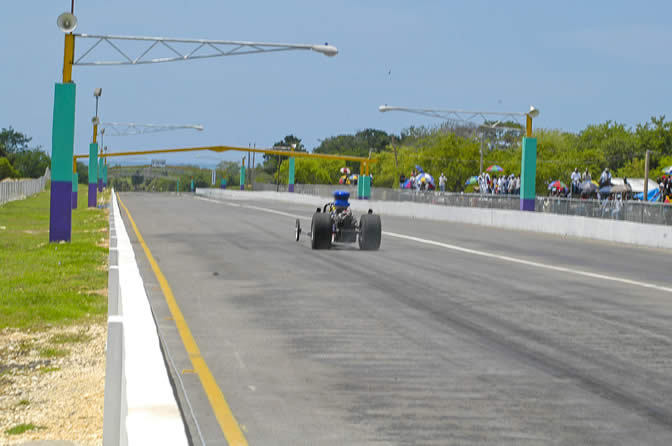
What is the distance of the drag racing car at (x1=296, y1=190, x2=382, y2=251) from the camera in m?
20.7

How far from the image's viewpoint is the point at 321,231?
20.7 m

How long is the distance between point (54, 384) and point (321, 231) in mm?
13098

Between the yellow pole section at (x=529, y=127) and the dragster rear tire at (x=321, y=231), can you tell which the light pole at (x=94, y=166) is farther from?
the dragster rear tire at (x=321, y=231)

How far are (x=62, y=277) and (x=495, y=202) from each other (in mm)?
28506

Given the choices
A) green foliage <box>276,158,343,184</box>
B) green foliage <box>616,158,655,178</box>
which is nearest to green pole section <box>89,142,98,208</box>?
green foliage <box>616,158,655,178</box>

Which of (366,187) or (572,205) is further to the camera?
(366,187)

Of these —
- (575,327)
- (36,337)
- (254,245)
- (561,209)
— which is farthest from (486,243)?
(36,337)

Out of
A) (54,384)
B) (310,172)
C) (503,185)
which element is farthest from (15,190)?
(310,172)

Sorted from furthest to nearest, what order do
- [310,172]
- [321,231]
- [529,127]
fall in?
1. [310,172]
2. [529,127]
3. [321,231]

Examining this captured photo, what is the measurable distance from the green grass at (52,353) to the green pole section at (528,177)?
2973 cm

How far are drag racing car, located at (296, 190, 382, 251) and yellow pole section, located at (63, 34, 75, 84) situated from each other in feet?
25.2

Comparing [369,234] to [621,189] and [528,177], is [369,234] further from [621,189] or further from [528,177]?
[528,177]

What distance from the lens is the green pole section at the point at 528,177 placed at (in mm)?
37250

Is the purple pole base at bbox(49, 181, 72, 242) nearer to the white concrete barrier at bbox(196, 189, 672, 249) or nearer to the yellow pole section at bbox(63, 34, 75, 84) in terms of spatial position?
the yellow pole section at bbox(63, 34, 75, 84)
